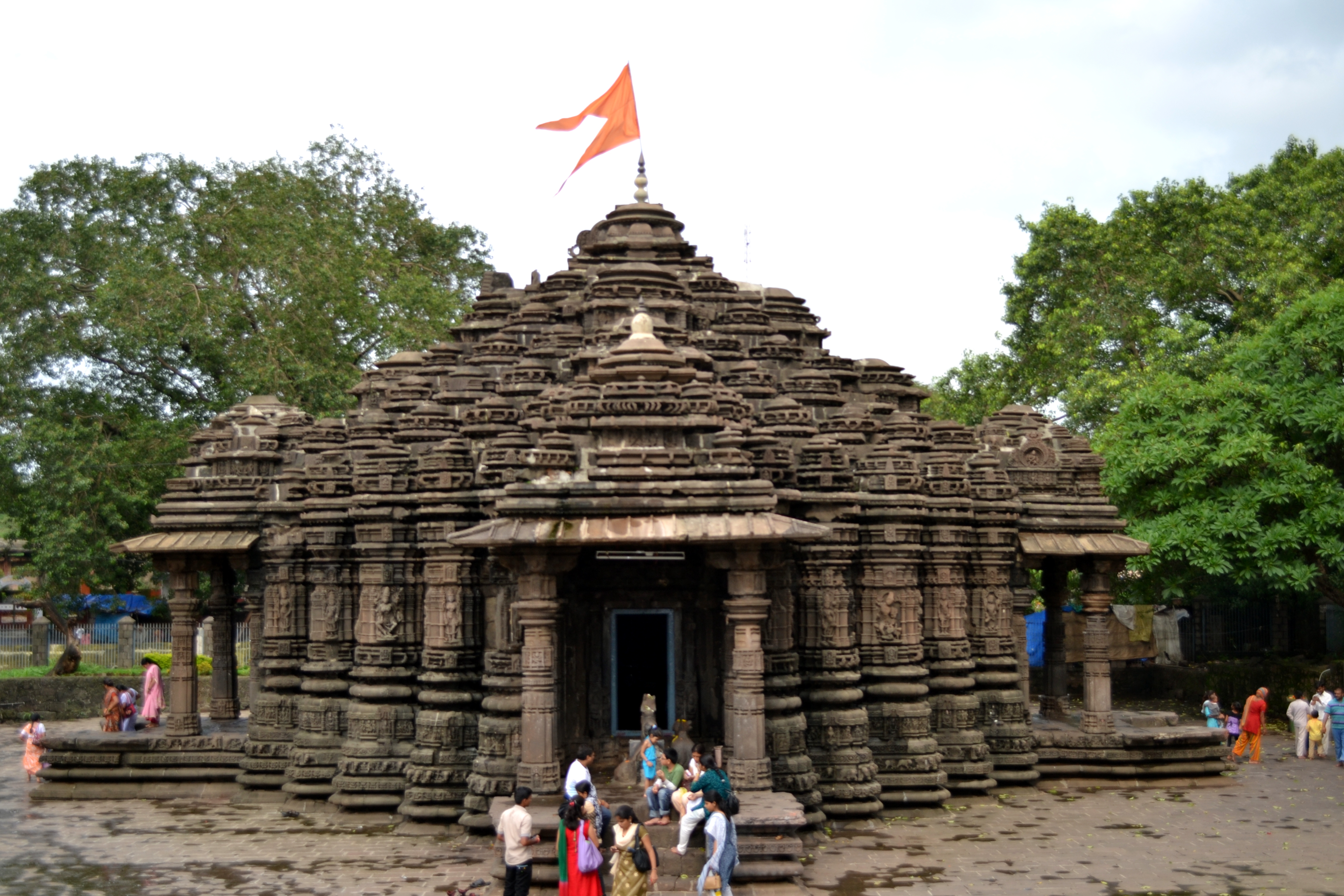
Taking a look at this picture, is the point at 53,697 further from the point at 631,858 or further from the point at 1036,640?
the point at 1036,640

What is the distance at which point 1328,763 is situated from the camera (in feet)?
73.9

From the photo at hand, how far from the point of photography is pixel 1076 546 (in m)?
20.4

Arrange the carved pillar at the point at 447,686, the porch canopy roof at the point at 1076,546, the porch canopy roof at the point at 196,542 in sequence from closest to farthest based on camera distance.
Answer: the carved pillar at the point at 447,686 → the porch canopy roof at the point at 196,542 → the porch canopy roof at the point at 1076,546

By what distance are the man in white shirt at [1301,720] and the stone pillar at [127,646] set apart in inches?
874

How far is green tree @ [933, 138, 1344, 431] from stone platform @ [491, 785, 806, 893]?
1887cm

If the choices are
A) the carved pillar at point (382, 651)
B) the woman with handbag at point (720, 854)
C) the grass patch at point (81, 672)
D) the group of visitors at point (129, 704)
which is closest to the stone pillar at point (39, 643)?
the grass patch at point (81, 672)

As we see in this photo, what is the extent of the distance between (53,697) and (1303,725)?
22324 mm

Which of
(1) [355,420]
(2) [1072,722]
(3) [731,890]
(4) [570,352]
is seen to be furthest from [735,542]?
(2) [1072,722]

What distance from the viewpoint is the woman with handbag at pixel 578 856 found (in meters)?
12.4

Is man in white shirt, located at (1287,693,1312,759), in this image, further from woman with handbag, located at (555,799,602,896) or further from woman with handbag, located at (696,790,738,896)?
woman with handbag, located at (555,799,602,896)

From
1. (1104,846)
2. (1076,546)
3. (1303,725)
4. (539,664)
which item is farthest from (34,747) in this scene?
(1303,725)

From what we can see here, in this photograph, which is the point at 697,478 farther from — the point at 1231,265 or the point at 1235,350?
the point at 1231,265

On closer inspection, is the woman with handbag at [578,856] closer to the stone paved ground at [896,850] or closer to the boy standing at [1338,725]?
the stone paved ground at [896,850]

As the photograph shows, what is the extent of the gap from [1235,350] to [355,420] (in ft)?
57.6
